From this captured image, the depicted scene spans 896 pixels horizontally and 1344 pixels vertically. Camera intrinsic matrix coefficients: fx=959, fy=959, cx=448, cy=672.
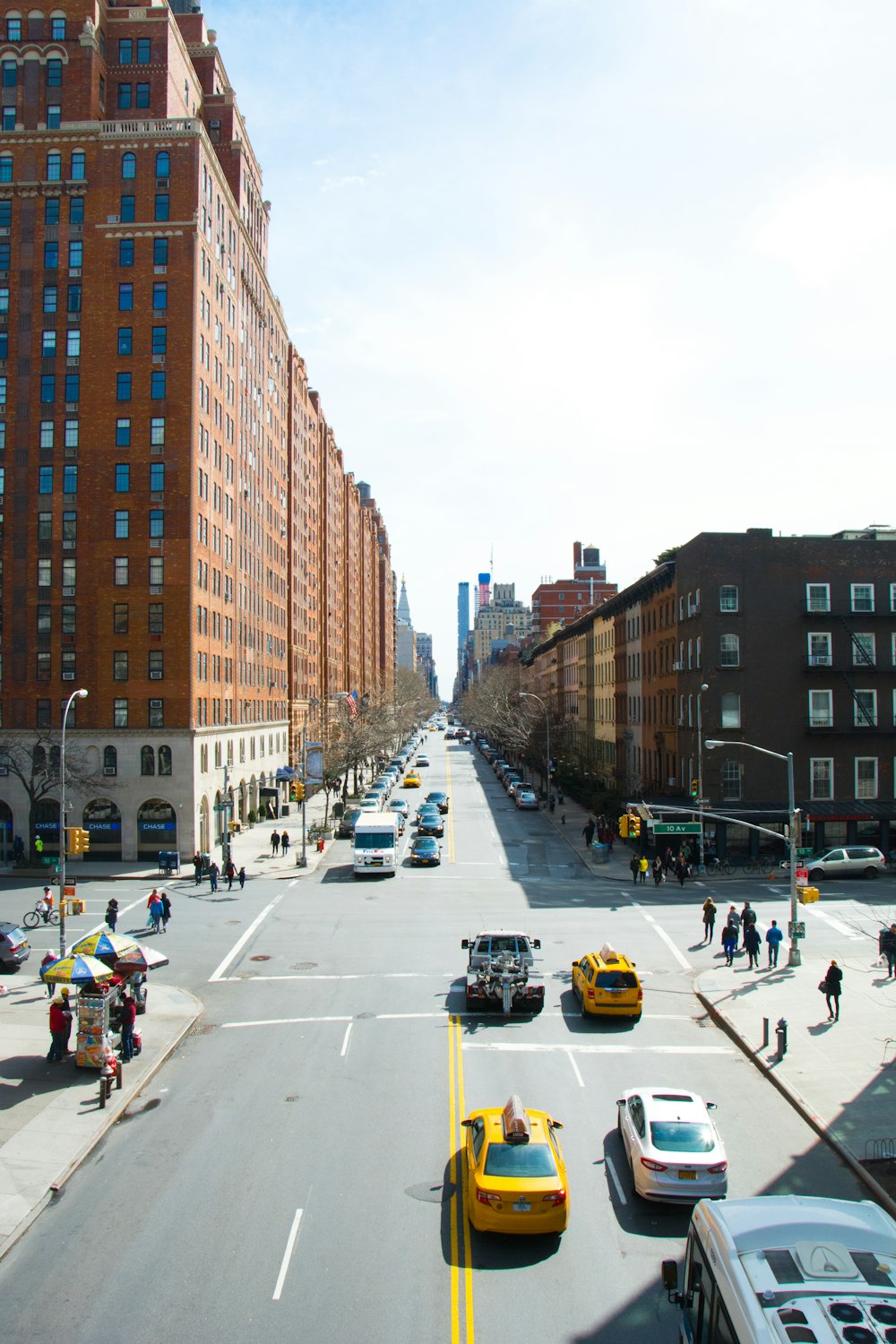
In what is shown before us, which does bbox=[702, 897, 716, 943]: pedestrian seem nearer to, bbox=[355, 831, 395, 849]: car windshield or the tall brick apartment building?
bbox=[355, 831, 395, 849]: car windshield

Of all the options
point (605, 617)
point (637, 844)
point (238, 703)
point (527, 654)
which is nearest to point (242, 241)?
point (238, 703)

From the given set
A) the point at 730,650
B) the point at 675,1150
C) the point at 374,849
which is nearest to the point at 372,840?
the point at 374,849

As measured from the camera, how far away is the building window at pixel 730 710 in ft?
165

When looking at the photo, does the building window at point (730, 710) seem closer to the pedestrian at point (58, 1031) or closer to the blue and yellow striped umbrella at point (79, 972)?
the blue and yellow striped umbrella at point (79, 972)

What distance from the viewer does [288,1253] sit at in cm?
1277

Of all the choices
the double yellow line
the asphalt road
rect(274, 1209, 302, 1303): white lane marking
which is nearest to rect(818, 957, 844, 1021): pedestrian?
the asphalt road

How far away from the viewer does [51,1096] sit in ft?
62.3

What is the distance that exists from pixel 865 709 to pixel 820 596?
6.42 meters

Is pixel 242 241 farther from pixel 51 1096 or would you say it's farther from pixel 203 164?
pixel 51 1096

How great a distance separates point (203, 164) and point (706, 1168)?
188 ft

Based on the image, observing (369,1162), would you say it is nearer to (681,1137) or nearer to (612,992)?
(681,1137)

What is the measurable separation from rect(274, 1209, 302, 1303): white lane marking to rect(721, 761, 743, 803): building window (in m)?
39.6

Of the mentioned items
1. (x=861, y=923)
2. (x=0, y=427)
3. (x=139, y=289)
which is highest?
(x=139, y=289)

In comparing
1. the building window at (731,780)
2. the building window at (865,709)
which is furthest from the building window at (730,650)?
the building window at (865,709)
